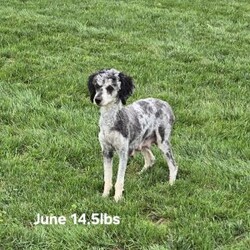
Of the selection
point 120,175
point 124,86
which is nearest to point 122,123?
point 124,86

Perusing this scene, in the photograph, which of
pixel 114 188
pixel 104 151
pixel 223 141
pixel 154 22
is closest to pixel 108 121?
pixel 104 151

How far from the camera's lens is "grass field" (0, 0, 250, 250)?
5.82 m

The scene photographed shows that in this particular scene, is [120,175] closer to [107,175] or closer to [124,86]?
[107,175]

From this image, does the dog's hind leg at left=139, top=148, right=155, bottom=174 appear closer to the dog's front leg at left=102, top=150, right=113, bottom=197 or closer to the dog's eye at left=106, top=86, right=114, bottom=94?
the dog's front leg at left=102, top=150, right=113, bottom=197

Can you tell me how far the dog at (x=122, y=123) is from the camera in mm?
6027

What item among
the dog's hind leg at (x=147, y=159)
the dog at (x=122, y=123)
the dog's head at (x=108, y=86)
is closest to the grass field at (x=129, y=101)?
the dog's hind leg at (x=147, y=159)

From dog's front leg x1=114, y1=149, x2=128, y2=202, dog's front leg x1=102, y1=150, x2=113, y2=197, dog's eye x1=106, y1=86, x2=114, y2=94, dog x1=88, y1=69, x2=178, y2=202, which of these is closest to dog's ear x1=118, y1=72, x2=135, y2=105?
dog x1=88, y1=69, x2=178, y2=202

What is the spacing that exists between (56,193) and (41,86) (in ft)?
13.4

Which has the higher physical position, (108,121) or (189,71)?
(108,121)

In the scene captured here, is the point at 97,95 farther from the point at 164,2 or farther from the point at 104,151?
the point at 164,2

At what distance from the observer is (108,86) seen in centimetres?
600

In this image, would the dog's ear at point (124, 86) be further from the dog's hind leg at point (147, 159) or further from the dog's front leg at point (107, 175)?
the dog's hind leg at point (147, 159)

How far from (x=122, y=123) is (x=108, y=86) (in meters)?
0.52

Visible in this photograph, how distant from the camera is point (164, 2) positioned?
18.0 metres
